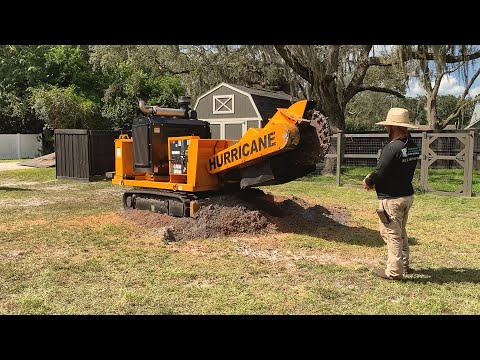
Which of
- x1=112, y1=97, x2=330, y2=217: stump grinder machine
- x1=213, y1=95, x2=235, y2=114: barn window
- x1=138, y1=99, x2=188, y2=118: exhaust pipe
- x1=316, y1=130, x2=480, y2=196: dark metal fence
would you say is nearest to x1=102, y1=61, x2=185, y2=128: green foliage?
x1=213, y1=95, x2=235, y2=114: barn window

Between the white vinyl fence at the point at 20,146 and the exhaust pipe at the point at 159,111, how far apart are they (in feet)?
87.8

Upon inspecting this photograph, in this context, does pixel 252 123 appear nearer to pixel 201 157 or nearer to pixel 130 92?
pixel 130 92

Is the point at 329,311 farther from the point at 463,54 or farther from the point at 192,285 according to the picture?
the point at 463,54

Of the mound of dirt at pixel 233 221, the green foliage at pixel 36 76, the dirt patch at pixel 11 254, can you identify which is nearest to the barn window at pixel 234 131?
the green foliage at pixel 36 76

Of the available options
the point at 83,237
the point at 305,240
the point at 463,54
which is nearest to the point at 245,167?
the point at 305,240

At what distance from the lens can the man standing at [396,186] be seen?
529 cm

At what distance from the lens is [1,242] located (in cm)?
739

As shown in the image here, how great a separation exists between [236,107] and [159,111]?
1340cm

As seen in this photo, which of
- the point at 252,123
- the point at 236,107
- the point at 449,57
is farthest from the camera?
the point at 236,107

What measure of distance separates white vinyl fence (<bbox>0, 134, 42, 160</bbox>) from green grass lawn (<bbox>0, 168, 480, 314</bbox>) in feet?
83.4

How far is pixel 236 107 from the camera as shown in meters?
22.7

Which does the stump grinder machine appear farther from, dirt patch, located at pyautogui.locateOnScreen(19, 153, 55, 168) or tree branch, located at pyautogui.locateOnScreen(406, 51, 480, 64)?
dirt patch, located at pyautogui.locateOnScreen(19, 153, 55, 168)

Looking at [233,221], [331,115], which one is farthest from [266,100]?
[233,221]

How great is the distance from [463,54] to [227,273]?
1630 centimetres
